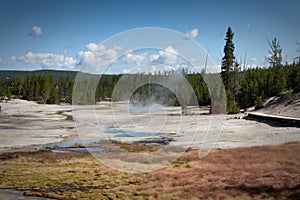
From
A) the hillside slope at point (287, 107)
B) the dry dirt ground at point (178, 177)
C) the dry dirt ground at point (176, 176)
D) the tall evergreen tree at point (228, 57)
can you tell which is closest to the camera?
the dry dirt ground at point (178, 177)

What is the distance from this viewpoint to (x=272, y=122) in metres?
41.9

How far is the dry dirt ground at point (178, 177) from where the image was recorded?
15.3m

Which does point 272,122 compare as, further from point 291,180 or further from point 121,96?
point 291,180

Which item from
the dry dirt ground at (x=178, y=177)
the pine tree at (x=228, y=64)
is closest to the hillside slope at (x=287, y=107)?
the pine tree at (x=228, y=64)

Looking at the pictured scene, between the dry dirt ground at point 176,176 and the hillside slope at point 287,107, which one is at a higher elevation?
the hillside slope at point 287,107

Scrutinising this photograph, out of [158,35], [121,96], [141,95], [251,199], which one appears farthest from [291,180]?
[141,95]

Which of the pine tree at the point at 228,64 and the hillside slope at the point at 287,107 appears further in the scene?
the pine tree at the point at 228,64

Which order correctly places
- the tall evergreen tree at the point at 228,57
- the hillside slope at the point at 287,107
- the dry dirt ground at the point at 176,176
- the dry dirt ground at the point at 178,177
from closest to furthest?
the dry dirt ground at the point at 178,177 < the dry dirt ground at the point at 176,176 < the hillside slope at the point at 287,107 < the tall evergreen tree at the point at 228,57

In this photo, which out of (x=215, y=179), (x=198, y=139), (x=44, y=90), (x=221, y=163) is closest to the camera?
(x=215, y=179)

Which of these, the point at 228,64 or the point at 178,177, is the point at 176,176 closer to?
the point at 178,177

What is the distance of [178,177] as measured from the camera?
19016 mm

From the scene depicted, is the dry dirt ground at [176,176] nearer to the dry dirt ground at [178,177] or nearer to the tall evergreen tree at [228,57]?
the dry dirt ground at [178,177]

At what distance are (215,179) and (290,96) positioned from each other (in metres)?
43.2

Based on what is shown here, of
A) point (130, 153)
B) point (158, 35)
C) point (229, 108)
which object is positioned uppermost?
point (158, 35)
